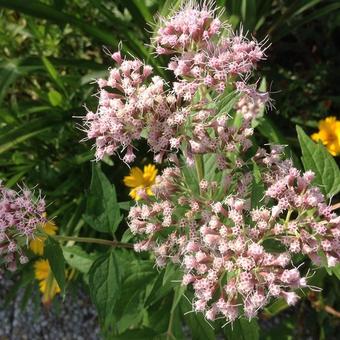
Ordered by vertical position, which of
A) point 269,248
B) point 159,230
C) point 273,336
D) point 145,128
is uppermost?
point 145,128

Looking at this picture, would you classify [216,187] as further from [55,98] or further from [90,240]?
[55,98]

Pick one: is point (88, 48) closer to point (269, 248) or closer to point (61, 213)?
point (61, 213)

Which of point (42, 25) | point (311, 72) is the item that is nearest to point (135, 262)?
point (311, 72)

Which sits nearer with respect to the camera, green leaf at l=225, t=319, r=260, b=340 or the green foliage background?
green leaf at l=225, t=319, r=260, b=340

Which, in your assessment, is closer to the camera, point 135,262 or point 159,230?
point 159,230

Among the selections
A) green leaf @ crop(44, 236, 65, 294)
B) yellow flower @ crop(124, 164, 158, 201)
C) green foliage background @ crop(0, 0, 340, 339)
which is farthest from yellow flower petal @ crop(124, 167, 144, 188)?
green leaf @ crop(44, 236, 65, 294)

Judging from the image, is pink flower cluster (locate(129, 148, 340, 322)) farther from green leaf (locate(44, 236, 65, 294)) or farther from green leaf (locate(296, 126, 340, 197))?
green leaf (locate(44, 236, 65, 294))

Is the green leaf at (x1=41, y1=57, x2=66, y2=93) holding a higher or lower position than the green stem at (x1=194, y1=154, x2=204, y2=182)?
lower
